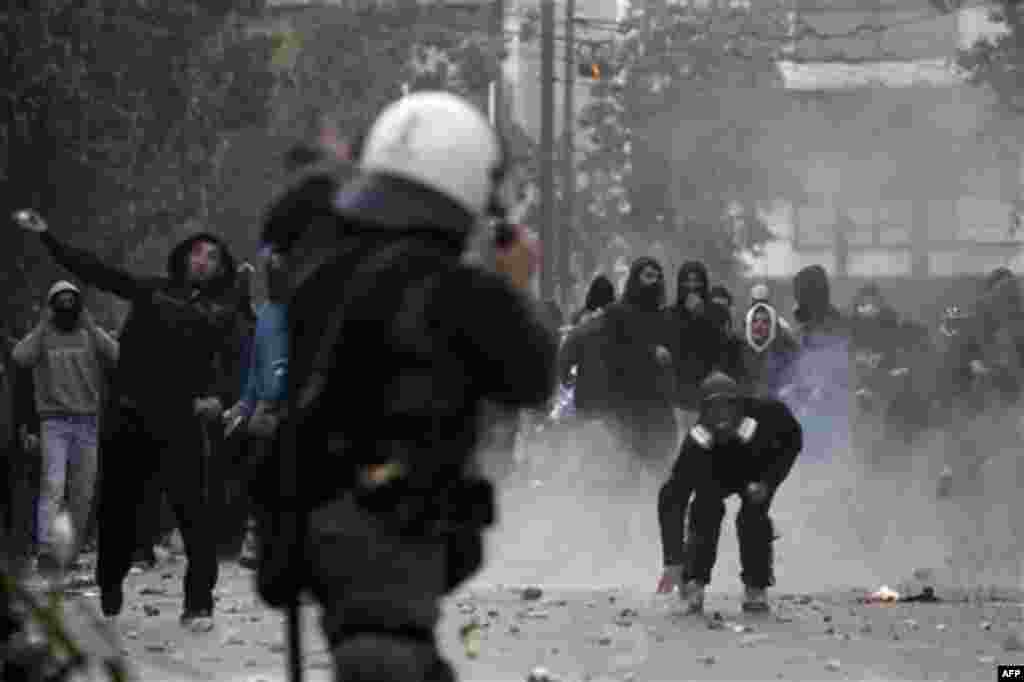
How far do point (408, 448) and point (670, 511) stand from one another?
8862 millimetres

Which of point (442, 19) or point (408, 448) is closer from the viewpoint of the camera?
point (408, 448)

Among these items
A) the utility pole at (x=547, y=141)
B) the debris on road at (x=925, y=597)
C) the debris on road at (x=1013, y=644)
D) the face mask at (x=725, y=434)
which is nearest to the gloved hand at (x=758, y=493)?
the face mask at (x=725, y=434)

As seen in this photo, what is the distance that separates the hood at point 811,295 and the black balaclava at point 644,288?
1905mm

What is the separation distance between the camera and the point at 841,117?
2473 inches

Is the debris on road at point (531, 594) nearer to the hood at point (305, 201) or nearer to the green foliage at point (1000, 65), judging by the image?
the hood at point (305, 201)

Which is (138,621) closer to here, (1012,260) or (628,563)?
(628,563)

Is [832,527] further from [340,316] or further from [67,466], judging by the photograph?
[340,316]

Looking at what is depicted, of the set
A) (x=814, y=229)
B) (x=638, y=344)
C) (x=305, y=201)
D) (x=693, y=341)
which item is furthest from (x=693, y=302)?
(x=814, y=229)

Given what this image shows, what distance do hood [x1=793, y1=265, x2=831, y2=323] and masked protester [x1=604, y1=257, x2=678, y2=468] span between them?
A: 1856 mm

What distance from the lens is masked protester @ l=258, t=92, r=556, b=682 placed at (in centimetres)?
618

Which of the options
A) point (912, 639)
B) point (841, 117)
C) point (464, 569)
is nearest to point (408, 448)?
point (464, 569)

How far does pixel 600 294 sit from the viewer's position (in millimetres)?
20484

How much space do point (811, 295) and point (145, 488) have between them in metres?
7.54

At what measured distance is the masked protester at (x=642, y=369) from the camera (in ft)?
59.5
